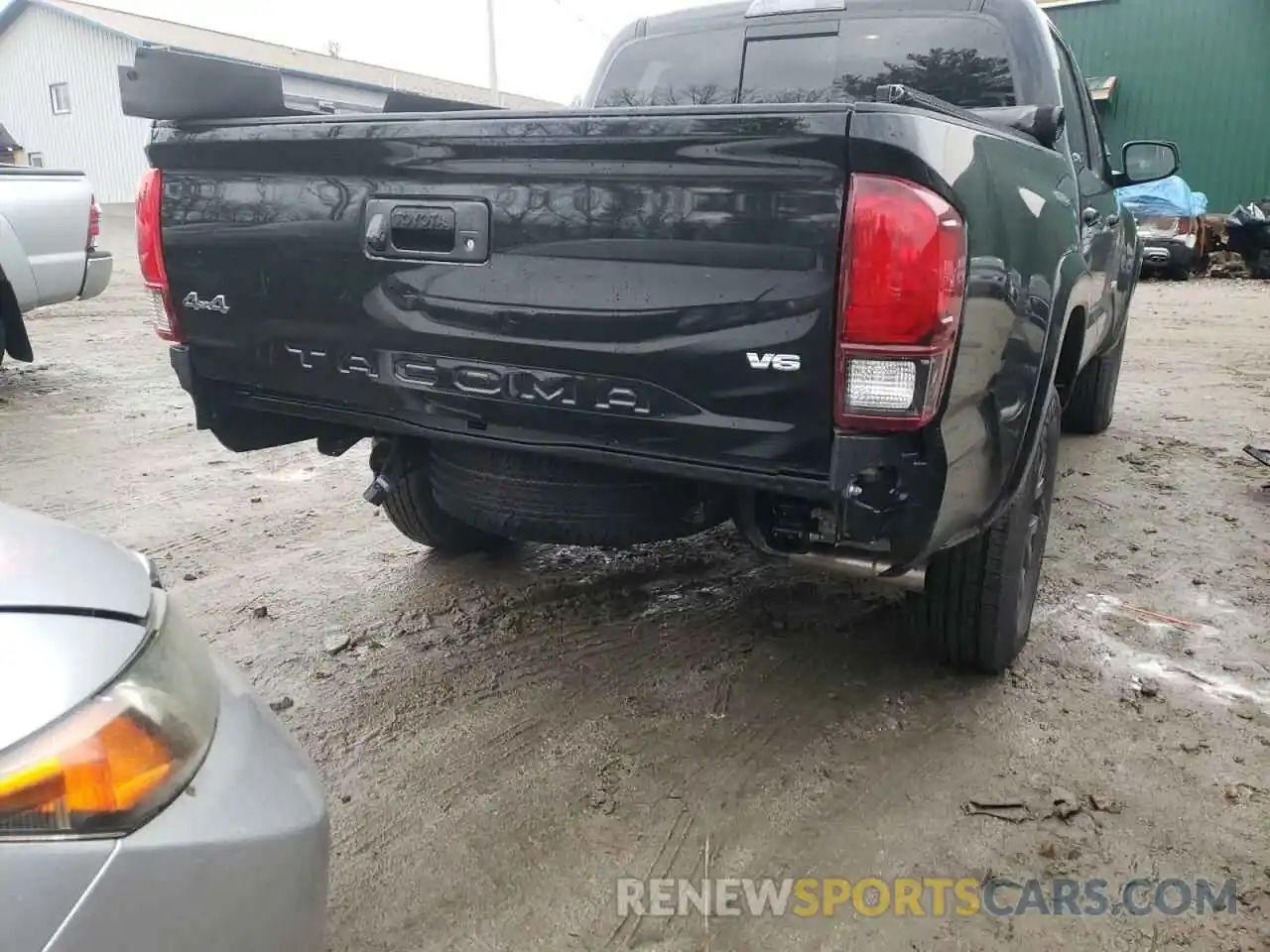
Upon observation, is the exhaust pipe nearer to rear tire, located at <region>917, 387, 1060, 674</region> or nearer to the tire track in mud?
rear tire, located at <region>917, 387, 1060, 674</region>

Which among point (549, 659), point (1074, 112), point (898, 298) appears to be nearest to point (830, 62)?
point (1074, 112)

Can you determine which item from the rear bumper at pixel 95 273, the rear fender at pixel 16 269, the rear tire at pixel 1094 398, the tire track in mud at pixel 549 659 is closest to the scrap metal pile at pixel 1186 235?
the rear tire at pixel 1094 398

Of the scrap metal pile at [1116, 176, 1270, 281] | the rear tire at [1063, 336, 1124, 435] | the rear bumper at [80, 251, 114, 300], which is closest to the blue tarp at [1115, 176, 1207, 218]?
the scrap metal pile at [1116, 176, 1270, 281]

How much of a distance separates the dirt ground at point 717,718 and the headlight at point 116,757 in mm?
929

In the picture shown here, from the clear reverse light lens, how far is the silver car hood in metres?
1.31

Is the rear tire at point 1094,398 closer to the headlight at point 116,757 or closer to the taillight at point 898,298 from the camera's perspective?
the taillight at point 898,298

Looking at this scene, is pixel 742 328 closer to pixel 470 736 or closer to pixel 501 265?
pixel 501 265

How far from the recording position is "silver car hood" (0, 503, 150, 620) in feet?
4.45

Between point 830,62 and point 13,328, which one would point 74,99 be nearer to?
point 13,328

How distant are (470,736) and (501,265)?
131 centimetres

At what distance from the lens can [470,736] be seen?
2795 mm

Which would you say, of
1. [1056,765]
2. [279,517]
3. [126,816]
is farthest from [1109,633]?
[279,517]

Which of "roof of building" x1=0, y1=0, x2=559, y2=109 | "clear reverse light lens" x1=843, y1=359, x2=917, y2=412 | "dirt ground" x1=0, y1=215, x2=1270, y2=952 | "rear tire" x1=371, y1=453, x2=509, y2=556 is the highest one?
"roof of building" x1=0, y1=0, x2=559, y2=109

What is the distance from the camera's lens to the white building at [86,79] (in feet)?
93.7
